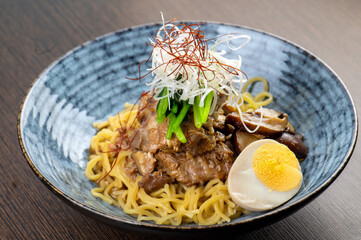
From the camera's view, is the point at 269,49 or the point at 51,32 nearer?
the point at 269,49

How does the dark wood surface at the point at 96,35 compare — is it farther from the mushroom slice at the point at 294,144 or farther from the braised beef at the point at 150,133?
the braised beef at the point at 150,133

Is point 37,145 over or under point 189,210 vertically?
over

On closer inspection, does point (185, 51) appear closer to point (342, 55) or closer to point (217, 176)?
point (217, 176)

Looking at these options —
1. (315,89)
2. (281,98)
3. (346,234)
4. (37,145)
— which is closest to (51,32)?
(37,145)

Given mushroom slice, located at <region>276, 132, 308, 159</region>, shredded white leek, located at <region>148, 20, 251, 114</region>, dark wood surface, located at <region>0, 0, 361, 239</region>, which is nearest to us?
shredded white leek, located at <region>148, 20, 251, 114</region>

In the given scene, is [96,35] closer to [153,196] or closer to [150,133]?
[150,133]

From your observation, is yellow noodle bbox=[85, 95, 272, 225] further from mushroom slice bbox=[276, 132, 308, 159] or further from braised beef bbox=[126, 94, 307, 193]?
mushroom slice bbox=[276, 132, 308, 159]

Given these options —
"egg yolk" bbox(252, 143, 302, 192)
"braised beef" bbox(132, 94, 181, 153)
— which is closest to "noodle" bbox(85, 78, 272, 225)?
"braised beef" bbox(132, 94, 181, 153)

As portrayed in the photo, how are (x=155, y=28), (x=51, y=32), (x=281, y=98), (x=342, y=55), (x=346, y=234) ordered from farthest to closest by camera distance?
(x=51, y=32), (x=342, y=55), (x=155, y=28), (x=281, y=98), (x=346, y=234)
